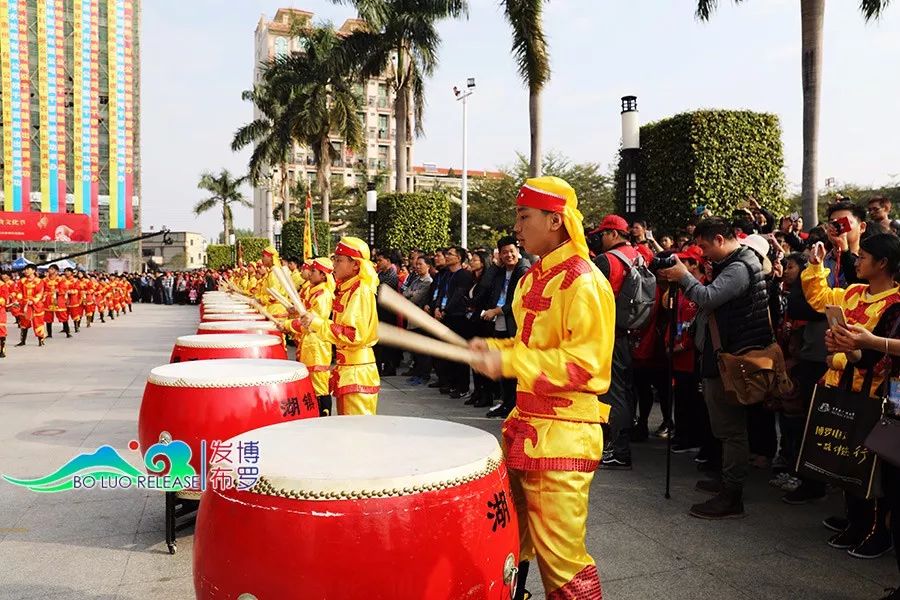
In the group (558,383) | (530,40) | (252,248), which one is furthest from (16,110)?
(558,383)

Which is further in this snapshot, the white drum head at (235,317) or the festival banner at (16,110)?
the festival banner at (16,110)

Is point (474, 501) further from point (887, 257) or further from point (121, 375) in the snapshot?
point (121, 375)

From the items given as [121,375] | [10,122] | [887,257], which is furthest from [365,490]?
[10,122]

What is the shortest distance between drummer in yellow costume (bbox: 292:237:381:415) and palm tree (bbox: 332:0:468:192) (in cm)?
1489

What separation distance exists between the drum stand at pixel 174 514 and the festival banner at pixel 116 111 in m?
40.8

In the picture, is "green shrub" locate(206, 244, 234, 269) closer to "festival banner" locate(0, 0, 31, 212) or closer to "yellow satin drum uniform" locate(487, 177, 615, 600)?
"festival banner" locate(0, 0, 31, 212)

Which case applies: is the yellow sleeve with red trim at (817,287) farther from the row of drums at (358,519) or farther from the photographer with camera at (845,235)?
the row of drums at (358,519)

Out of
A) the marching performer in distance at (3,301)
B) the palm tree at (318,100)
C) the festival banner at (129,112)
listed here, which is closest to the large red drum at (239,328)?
the marching performer in distance at (3,301)

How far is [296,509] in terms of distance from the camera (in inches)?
71.3

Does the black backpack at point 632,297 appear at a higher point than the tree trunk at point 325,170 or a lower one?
lower

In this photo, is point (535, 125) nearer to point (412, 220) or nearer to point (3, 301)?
point (412, 220)

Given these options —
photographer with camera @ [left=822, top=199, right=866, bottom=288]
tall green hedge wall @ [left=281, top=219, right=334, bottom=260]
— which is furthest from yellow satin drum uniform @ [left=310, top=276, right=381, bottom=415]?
tall green hedge wall @ [left=281, top=219, right=334, bottom=260]

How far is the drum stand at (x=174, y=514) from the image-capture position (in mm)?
3504

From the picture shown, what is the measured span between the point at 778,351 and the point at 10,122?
43.0 meters
